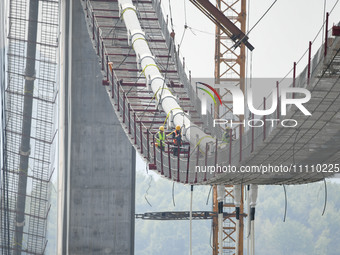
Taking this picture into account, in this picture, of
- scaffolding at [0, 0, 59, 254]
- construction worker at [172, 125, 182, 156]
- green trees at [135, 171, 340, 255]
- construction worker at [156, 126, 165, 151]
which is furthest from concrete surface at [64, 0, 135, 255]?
green trees at [135, 171, 340, 255]

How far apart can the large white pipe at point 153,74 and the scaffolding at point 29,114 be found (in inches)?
377

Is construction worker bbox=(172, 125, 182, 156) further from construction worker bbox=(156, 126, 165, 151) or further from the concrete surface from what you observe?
the concrete surface

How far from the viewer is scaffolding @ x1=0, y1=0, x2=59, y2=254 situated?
4703cm

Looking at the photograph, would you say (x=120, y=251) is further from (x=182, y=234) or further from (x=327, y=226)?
(x=182, y=234)

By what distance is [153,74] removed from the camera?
114 feet

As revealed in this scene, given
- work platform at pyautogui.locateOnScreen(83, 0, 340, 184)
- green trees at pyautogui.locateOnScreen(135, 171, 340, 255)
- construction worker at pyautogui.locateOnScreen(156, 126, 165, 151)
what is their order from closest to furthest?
work platform at pyautogui.locateOnScreen(83, 0, 340, 184), construction worker at pyautogui.locateOnScreen(156, 126, 165, 151), green trees at pyautogui.locateOnScreen(135, 171, 340, 255)

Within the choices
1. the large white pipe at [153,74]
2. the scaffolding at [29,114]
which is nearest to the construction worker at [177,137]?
the large white pipe at [153,74]

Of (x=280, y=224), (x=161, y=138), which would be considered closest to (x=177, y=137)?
(x=161, y=138)

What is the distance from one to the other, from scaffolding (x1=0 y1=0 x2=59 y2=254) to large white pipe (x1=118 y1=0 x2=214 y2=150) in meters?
9.58

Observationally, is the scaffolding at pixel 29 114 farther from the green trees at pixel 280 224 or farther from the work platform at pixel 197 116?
the green trees at pixel 280 224

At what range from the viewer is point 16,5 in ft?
154

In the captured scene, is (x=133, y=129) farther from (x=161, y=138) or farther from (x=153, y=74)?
(x=153, y=74)

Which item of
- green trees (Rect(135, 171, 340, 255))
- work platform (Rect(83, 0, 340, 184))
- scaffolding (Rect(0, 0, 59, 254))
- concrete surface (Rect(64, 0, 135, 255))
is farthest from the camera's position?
green trees (Rect(135, 171, 340, 255))

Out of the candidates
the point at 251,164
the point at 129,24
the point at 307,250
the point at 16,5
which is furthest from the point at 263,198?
the point at 251,164
